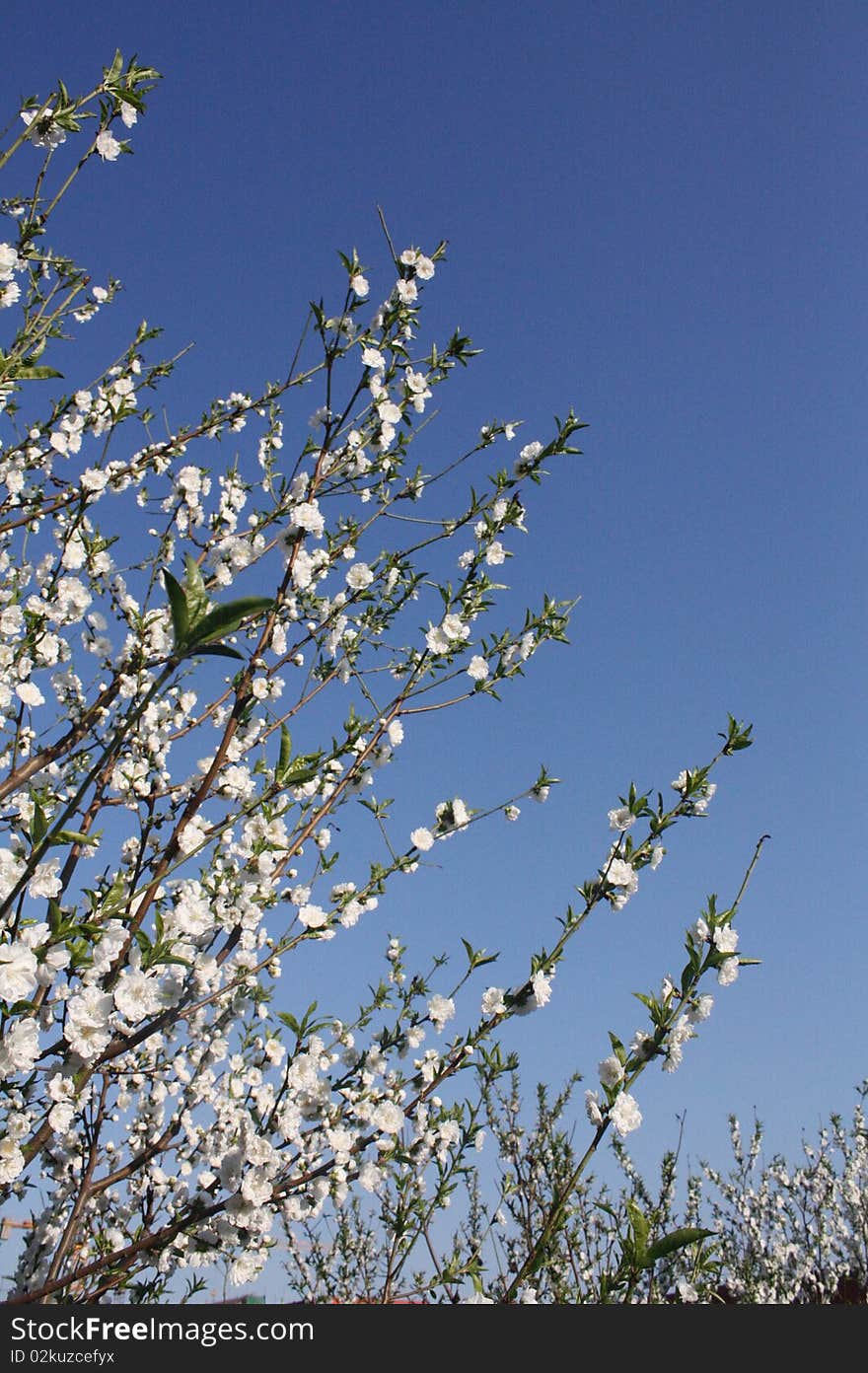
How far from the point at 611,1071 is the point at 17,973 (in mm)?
1561

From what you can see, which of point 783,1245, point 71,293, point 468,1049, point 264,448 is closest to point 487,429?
point 264,448

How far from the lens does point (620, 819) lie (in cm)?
279

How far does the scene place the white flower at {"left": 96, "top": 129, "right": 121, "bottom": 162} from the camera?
293 centimetres

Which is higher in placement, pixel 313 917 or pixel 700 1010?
pixel 313 917

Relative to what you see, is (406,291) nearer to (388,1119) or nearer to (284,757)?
(284,757)

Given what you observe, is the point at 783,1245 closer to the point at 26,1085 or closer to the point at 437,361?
the point at 26,1085

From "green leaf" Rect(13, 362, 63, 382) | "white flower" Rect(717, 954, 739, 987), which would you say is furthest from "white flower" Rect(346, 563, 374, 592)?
"white flower" Rect(717, 954, 739, 987)

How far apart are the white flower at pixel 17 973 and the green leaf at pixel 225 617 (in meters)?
0.95

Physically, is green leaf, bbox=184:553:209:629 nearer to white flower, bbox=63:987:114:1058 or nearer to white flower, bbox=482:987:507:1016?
white flower, bbox=63:987:114:1058

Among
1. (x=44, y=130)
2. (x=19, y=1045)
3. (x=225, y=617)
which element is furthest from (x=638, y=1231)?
(x=44, y=130)

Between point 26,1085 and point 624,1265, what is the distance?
2.00m

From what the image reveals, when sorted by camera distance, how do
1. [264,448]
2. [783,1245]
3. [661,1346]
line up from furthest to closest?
[783,1245] < [264,448] < [661,1346]

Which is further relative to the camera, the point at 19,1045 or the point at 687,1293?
the point at 687,1293

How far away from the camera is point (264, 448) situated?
4199 mm
